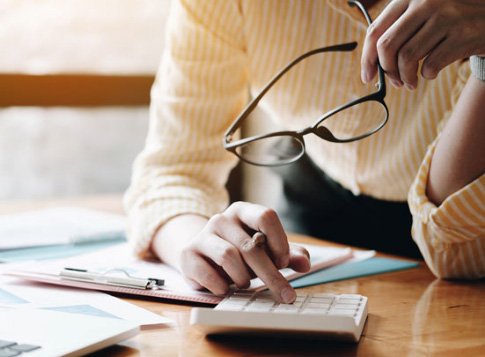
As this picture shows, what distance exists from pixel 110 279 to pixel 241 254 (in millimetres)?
179

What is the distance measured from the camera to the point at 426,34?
0.78 m

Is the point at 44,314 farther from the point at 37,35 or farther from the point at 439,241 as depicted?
the point at 37,35

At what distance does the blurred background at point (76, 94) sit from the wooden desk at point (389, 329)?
3.47 ft

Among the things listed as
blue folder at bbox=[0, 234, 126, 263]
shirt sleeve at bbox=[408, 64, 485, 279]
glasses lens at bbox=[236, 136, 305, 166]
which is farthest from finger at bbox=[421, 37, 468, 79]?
blue folder at bbox=[0, 234, 126, 263]

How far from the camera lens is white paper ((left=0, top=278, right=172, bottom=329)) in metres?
0.79

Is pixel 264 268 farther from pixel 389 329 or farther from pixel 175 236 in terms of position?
pixel 175 236

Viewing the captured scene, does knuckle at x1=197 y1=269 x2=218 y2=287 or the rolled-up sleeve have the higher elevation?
knuckle at x1=197 y1=269 x2=218 y2=287

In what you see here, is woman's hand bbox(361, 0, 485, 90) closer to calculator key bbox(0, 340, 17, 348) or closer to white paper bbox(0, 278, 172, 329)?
white paper bbox(0, 278, 172, 329)

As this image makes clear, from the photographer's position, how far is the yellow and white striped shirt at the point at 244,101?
1.19 metres

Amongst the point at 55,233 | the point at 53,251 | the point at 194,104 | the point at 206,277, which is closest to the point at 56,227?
the point at 55,233

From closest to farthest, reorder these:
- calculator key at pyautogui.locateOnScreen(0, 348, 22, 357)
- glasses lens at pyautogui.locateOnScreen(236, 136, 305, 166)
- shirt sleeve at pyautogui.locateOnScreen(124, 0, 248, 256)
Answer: calculator key at pyautogui.locateOnScreen(0, 348, 22, 357) → glasses lens at pyautogui.locateOnScreen(236, 136, 305, 166) → shirt sleeve at pyautogui.locateOnScreen(124, 0, 248, 256)

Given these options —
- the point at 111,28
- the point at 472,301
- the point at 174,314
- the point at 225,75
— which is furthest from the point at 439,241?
the point at 111,28

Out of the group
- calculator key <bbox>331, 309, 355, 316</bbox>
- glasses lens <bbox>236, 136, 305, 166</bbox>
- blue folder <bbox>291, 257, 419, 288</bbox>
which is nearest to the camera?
calculator key <bbox>331, 309, 355, 316</bbox>

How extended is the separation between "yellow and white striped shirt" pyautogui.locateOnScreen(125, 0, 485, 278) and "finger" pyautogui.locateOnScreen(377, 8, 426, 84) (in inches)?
13.9
